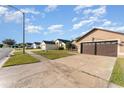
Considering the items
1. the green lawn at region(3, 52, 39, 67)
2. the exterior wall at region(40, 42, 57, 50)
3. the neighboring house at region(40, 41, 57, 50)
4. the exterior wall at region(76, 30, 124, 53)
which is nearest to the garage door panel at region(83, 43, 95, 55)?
the exterior wall at region(76, 30, 124, 53)

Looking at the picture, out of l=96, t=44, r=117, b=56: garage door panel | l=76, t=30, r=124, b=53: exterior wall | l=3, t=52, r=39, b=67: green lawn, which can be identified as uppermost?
l=76, t=30, r=124, b=53: exterior wall

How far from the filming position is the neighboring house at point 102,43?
59.3ft

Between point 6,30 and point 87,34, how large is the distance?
1462cm

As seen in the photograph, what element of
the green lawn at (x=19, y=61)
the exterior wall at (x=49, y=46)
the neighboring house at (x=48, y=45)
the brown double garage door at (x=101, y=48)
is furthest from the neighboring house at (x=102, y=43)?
the neighboring house at (x=48, y=45)

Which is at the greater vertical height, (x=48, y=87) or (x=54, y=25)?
(x=54, y=25)

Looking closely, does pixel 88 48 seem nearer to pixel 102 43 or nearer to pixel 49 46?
pixel 102 43

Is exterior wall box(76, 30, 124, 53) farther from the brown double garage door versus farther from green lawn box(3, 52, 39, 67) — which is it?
green lawn box(3, 52, 39, 67)

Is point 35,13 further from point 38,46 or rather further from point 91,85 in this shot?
point 38,46

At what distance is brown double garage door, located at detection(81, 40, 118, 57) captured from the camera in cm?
1856

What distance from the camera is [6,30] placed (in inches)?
376

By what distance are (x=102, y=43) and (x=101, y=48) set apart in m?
0.60

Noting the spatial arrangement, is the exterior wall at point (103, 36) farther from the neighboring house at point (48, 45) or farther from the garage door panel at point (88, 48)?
the neighboring house at point (48, 45)
